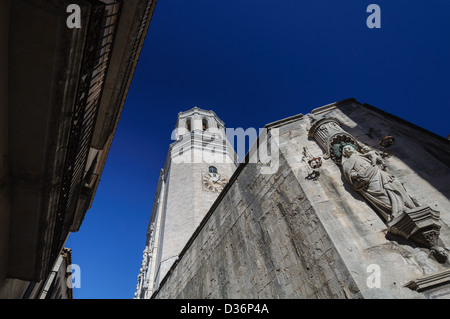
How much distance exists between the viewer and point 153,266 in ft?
63.0

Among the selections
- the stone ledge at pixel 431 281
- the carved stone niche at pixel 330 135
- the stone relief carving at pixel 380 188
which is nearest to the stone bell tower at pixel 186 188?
the carved stone niche at pixel 330 135

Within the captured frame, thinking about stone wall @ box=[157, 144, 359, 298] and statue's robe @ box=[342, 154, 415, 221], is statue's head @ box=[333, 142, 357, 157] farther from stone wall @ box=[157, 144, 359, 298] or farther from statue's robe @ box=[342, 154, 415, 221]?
stone wall @ box=[157, 144, 359, 298]

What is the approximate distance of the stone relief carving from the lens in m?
3.25

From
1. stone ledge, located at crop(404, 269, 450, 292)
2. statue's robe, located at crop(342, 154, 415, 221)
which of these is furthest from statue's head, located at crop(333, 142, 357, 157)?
stone ledge, located at crop(404, 269, 450, 292)

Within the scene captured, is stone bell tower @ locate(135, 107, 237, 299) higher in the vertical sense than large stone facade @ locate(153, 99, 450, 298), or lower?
higher

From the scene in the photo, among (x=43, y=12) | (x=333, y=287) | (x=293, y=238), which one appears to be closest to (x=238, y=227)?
(x=293, y=238)

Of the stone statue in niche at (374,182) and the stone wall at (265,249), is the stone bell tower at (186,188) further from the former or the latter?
the stone statue in niche at (374,182)

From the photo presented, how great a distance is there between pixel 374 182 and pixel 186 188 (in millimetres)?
16397

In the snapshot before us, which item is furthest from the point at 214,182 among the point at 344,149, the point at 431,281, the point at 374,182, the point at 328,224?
the point at 431,281

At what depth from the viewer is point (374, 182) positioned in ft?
13.0

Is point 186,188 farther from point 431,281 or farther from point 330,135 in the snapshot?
point 431,281

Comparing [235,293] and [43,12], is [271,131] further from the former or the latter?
[43,12]

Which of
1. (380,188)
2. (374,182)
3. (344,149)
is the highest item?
(344,149)

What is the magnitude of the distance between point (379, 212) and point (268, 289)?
2575 millimetres
